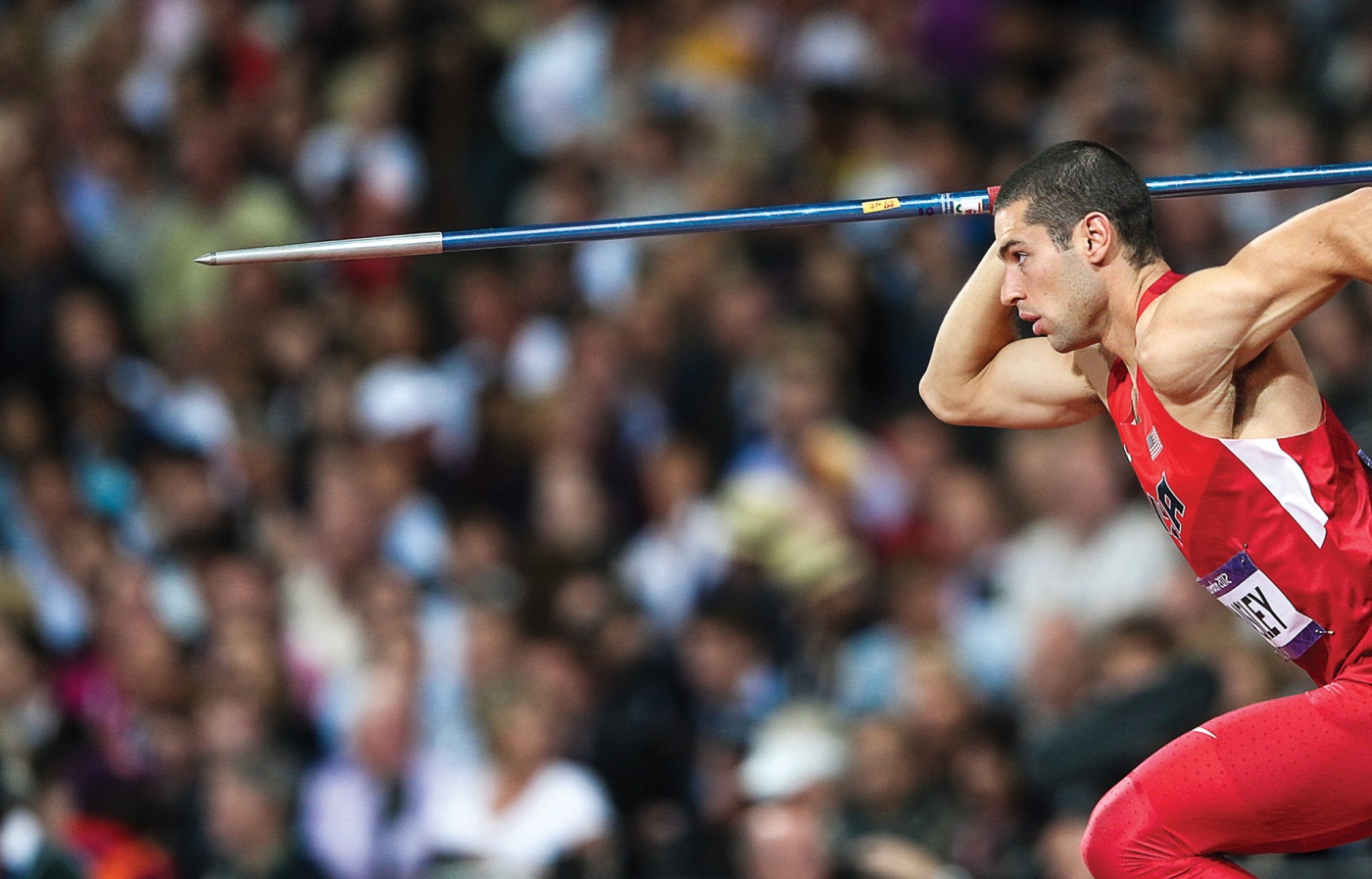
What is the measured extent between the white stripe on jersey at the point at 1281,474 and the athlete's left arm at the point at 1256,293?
18 cm

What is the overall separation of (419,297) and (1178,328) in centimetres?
665

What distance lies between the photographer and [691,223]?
4371 millimetres

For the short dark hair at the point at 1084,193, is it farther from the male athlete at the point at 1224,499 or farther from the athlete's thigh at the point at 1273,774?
the athlete's thigh at the point at 1273,774

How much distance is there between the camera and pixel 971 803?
20.5 feet

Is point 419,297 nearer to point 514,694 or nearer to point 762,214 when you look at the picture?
point 514,694

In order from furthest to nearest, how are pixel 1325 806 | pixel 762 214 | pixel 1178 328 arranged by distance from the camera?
pixel 762 214 < pixel 1325 806 < pixel 1178 328

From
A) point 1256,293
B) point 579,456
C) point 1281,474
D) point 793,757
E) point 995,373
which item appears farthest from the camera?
point 579,456

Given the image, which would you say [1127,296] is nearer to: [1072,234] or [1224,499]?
[1072,234]

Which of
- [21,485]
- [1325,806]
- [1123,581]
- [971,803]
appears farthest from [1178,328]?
[21,485]

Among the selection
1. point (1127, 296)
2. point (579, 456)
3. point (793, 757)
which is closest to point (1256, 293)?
point (1127, 296)

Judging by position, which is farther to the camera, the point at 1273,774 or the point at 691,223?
the point at 691,223

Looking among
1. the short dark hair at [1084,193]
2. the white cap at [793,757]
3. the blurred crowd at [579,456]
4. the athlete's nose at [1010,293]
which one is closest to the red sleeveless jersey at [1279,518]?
the short dark hair at [1084,193]

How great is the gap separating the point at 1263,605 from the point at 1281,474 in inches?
11.7

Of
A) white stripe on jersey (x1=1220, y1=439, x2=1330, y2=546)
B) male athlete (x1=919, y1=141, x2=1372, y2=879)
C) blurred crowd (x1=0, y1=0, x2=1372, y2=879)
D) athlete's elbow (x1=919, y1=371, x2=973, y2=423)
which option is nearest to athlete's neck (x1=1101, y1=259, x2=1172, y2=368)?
male athlete (x1=919, y1=141, x2=1372, y2=879)
